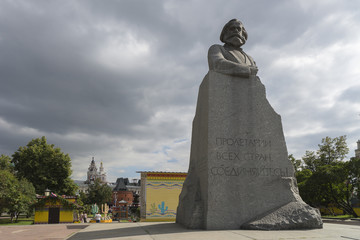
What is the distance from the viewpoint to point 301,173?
37656mm

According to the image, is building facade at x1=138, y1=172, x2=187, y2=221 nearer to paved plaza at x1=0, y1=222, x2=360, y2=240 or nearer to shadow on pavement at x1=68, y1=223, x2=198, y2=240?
paved plaza at x1=0, y1=222, x2=360, y2=240

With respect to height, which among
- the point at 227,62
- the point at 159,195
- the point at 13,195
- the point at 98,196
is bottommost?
the point at 159,195

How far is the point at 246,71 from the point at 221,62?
2.47 ft

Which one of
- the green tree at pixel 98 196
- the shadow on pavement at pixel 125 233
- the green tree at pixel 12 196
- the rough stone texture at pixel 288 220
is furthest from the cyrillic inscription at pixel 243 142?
the green tree at pixel 98 196

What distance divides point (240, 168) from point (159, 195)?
59.5 ft

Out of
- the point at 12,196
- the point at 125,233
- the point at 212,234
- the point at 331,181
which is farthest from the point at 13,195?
the point at 331,181

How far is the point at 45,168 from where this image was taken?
119ft

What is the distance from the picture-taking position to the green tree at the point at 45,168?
117ft

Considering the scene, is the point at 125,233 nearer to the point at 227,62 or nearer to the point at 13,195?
the point at 227,62

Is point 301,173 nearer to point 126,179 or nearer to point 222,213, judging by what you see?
point 222,213

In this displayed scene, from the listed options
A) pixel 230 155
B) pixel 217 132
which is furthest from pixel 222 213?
pixel 217 132

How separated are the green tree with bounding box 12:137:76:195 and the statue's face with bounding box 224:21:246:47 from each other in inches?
1345

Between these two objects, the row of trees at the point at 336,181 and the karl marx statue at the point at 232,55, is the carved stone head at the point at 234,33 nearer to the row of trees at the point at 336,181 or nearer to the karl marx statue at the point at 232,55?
the karl marx statue at the point at 232,55

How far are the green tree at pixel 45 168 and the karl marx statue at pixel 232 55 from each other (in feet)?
112
